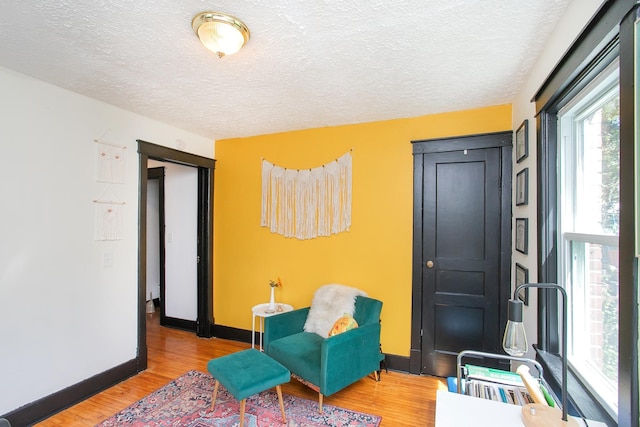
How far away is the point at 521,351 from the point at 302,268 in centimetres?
265

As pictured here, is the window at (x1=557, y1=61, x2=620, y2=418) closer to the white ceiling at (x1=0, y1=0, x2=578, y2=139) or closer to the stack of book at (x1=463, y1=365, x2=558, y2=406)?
the stack of book at (x1=463, y1=365, x2=558, y2=406)

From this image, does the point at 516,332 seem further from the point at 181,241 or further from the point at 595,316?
the point at 181,241

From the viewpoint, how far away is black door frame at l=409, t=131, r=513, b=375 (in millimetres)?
2730

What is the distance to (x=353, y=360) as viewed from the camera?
2.49 meters

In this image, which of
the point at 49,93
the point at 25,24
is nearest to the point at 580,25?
the point at 25,24

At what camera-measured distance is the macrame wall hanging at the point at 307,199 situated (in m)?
3.35

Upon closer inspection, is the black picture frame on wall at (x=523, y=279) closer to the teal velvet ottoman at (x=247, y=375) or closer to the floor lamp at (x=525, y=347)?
the floor lamp at (x=525, y=347)

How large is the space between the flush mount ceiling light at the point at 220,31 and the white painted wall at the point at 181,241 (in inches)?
106

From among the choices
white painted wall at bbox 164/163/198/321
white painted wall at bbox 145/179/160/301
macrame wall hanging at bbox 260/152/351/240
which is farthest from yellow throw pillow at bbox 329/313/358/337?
white painted wall at bbox 145/179/160/301

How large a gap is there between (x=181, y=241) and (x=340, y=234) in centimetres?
227

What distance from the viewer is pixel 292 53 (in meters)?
1.89

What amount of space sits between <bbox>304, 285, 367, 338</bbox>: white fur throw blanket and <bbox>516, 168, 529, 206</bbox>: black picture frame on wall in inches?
61.7

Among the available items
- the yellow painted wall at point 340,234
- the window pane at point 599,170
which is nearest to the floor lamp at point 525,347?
the window pane at point 599,170

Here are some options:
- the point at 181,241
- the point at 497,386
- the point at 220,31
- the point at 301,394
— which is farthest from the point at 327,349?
the point at 181,241
